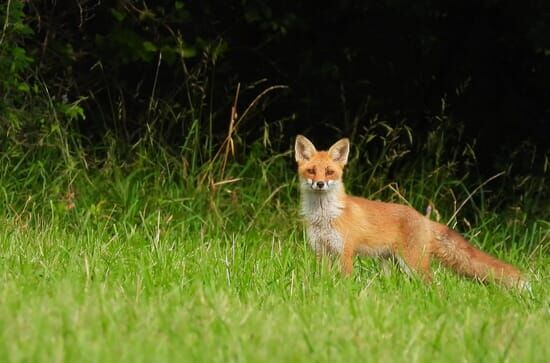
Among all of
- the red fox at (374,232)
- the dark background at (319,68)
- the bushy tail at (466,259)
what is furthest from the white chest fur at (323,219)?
the dark background at (319,68)

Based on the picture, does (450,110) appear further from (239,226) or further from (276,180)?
(239,226)

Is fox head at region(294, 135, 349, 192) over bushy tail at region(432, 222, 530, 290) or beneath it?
over

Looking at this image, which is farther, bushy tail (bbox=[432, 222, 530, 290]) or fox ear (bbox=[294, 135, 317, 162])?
fox ear (bbox=[294, 135, 317, 162])

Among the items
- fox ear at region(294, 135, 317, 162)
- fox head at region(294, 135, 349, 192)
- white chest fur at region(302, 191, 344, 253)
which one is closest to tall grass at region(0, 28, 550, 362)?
white chest fur at region(302, 191, 344, 253)

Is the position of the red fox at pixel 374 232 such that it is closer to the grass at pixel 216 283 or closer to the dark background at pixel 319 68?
the grass at pixel 216 283

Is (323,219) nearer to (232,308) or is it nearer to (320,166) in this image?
(320,166)

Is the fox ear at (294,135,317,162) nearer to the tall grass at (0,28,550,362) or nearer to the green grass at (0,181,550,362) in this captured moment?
the tall grass at (0,28,550,362)

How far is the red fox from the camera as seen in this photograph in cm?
806

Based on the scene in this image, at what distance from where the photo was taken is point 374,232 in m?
8.21

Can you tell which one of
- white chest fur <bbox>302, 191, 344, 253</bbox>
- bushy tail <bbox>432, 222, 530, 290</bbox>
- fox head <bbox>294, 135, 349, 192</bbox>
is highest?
fox head <bbox>294, 135, 349, 192</bbox>

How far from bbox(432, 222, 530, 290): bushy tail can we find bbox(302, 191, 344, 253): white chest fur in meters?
0.69

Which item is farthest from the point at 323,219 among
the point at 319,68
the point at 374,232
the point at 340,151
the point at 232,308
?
the point at 319,68

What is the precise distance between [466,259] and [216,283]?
7.72ft

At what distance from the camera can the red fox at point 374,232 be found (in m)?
8.06
